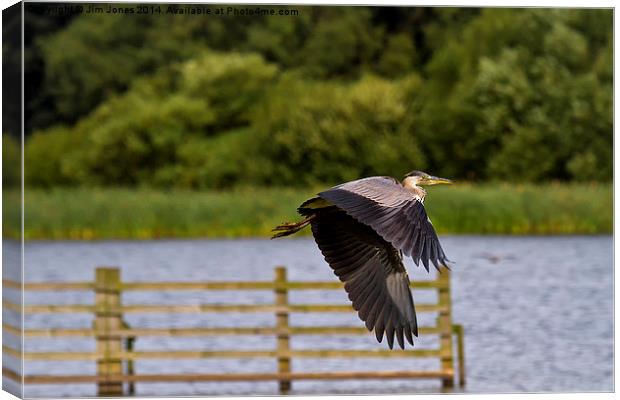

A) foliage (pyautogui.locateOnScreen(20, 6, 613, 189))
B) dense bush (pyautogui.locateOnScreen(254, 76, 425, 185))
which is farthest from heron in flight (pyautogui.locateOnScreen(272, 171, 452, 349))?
dense bush (pyautogui.locateOnScreen(254, 76, 425, 185))

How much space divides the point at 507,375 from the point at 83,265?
1237 cm

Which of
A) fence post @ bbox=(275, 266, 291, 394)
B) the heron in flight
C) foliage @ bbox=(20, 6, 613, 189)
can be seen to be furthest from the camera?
foliage @ bbox=(20, 6, 613, 189)

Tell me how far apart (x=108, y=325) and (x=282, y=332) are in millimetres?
1331

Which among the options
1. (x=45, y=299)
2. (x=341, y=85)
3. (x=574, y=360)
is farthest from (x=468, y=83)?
(x=574, y=360)

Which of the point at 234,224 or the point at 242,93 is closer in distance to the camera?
the point at 234,224

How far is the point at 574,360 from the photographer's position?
1421 cm

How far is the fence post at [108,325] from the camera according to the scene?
11.6m

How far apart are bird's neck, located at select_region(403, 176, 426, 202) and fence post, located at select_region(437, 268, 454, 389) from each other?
4.20 m

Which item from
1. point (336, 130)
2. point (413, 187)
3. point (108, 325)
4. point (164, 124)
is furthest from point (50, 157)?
point (413, 187)

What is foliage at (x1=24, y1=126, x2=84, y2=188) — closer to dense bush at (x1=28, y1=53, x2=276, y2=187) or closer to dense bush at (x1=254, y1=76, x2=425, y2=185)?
dense bush at (x1=28, y1=53, x2=276, y2=187)

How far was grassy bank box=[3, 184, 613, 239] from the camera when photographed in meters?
22.9

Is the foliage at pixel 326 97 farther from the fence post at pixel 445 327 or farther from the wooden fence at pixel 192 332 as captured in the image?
the wooden fence at pixel 192 332

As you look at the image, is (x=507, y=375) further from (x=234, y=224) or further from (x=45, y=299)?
(x=234, y=224)

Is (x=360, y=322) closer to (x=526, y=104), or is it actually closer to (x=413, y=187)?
(x=413, y=187)
